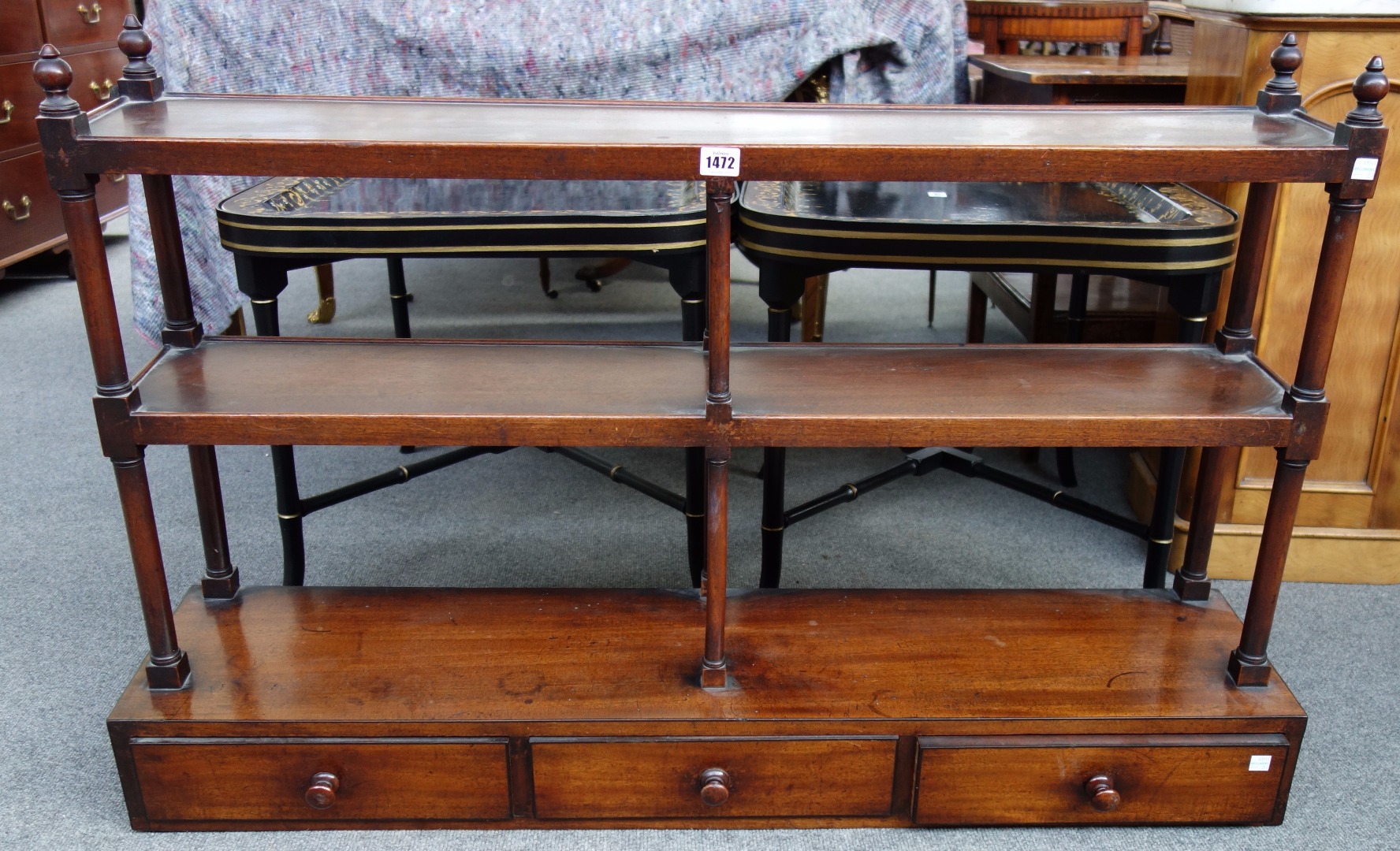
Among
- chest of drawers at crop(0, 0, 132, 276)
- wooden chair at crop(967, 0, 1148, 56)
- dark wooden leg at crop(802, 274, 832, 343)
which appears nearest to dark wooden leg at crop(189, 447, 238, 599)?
dark wooden leg at crop(802, 274, 832, 343)

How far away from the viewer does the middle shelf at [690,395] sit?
1.31 metres

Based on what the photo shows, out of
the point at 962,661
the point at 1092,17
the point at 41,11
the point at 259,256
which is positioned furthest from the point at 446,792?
the point at 41,11

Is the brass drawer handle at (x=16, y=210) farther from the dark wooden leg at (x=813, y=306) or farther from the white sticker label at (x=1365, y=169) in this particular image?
the white sticker label at (x=1365, y=169)

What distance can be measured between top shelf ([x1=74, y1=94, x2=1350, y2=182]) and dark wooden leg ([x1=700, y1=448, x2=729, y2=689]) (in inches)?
13.9

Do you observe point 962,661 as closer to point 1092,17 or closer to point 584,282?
point 1092,17

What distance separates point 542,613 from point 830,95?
4.18 feet

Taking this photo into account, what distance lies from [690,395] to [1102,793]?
0.70m

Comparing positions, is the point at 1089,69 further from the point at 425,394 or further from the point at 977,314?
the point at 425,394

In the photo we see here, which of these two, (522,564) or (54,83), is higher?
(54,83)

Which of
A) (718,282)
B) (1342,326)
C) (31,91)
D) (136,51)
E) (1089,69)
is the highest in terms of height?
(136,51)

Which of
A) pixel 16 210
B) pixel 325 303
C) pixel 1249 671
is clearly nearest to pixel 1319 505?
pixel 1249 671

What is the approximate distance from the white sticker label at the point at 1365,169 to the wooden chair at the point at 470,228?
0.83 m

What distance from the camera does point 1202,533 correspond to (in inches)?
64.4

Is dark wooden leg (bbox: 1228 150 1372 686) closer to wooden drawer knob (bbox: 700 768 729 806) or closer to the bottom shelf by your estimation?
the bottom shelf
